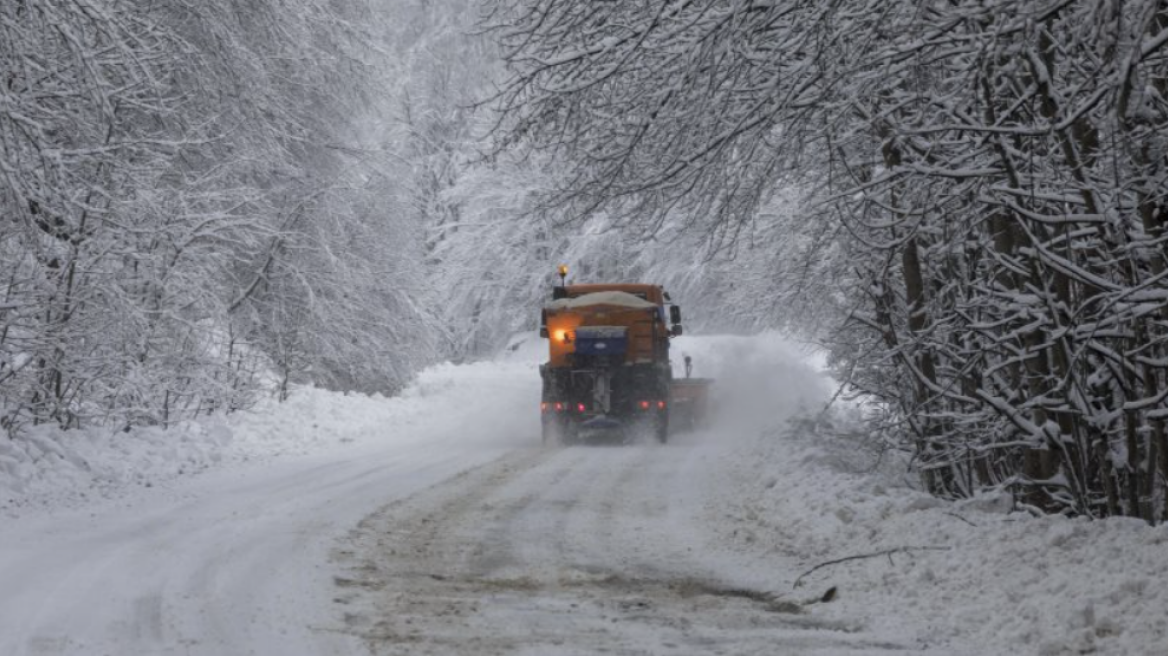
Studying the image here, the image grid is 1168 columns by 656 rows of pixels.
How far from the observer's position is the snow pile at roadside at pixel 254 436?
11023 mm

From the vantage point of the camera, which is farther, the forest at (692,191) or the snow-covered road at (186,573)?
the forest at (692,191)

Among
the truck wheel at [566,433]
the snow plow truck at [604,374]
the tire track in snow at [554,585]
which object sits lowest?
the tire track in snow at [554,585]

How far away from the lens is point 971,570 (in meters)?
6.87

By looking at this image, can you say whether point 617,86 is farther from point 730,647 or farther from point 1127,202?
point 730,647

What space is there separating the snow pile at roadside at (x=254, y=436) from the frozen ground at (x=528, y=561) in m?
0.06

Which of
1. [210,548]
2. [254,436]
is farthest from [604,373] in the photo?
[210,548]

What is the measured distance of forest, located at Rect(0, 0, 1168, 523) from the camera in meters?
6.19

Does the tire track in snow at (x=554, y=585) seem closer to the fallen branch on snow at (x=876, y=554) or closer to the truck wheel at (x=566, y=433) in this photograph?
the fallen branch on snow at (x=876, y=554)

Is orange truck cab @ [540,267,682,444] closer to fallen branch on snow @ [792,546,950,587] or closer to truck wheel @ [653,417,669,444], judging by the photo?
truck wheel @ [653,417,669,444]

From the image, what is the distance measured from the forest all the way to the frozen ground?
90 centimetres

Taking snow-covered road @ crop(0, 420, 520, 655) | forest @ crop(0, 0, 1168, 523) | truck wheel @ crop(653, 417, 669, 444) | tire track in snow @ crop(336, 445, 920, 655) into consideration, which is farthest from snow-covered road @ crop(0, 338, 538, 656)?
truck wheel @ crop(653, 417, 669, 444)

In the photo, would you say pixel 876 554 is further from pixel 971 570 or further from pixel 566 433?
pixel 566 433

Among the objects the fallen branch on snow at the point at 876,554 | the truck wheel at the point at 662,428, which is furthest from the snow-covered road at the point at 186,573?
the truck wheel at the point at 662,428

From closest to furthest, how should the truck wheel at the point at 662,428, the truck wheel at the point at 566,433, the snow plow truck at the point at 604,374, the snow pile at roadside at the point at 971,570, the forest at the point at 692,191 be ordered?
the snow pile at roadside at the point at 971,570
the forest at the point at 692,191
the truck wheel at the point at 566,433
the snow plow truck at the point at 604,374
the truck wheel at the point at 662,428
